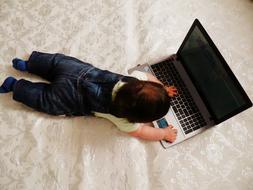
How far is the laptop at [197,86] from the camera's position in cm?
97

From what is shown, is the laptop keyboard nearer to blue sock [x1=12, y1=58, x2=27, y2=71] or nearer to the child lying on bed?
the child lying on bed

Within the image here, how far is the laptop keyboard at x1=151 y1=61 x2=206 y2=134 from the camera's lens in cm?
109

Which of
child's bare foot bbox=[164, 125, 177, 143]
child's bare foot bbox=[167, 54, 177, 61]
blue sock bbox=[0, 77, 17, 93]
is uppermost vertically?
blue sock bbox=[0, 77, 17, 93]

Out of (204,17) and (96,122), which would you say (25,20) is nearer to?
(96,122)

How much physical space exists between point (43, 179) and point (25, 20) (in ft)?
2.36

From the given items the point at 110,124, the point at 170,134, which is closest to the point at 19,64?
the point at 110,124

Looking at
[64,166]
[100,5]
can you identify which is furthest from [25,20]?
[64,166]

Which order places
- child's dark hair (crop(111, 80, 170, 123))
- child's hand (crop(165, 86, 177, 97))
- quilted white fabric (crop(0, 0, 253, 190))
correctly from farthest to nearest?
child's hand (crop(165, 86, 177, 97)) → quilted white fabric (crop(0, 0, 253, 190)) → child's dark hair (crop(111, 80, 170, 123))

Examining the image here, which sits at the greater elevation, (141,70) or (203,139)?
(141,70)

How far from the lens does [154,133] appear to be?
1.04 metres

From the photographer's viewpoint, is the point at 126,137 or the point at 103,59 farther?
the point at 103,59

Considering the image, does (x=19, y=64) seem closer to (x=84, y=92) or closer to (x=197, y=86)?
(x=84, y=92)

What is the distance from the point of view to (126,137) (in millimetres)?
1062

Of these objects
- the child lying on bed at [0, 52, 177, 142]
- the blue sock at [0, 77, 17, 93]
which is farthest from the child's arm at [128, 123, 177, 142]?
the blue sock at [0, 77, 17, 93]
